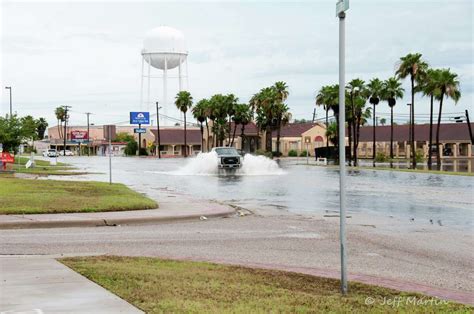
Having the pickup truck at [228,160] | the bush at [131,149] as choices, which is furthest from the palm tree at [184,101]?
the pickup truck at [228,160]

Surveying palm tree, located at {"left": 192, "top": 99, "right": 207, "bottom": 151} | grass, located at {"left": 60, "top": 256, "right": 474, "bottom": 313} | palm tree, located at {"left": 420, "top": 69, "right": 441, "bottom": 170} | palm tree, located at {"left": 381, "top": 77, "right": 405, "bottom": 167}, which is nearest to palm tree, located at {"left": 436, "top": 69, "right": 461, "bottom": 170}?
palm tree, located at {"left": 420, "top": 69, "right": 441, "bottom": 170}

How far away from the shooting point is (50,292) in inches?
303

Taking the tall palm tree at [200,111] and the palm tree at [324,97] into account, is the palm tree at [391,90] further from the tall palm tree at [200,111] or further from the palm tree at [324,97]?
the tall palm tree at [200,111]

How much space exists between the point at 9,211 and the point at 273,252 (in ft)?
26.7

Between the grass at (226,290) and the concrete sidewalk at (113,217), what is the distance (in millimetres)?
5854

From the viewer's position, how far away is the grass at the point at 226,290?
7070 millimetres

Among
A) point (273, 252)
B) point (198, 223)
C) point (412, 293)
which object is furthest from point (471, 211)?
point (412, 293)

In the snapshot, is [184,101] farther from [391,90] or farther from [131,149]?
[391,90]

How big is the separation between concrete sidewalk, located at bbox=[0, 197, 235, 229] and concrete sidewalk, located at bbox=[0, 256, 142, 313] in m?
6.10

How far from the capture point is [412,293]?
26.9 ft

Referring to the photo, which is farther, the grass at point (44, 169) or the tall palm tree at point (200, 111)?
the tall palm tree at point (200, 111)

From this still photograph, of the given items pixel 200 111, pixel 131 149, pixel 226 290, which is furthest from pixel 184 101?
pixel 226 290

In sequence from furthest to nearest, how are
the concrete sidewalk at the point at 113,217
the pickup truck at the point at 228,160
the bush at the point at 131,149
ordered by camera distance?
the bush at the point at 131,149 < the pickup truck at the point at 228,160 < the concrete sidewalk at the point at 113,217

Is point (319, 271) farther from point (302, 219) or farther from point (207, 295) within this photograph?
point (302, 219)
